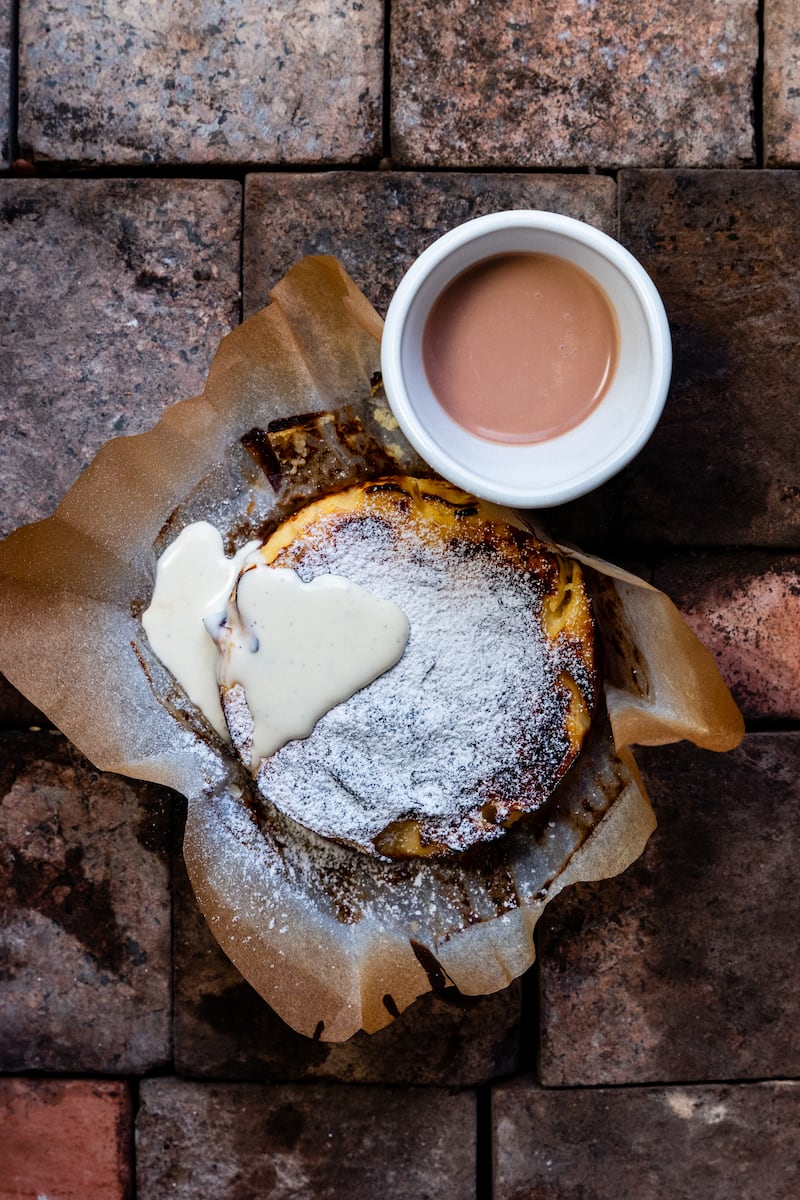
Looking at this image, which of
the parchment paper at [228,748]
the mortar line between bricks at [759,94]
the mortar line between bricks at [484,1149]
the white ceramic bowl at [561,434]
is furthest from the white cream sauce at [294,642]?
the mortar line between bricks at [759,94]

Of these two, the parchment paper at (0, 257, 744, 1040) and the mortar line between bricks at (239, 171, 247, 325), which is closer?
the parchment paper at (0, 257, 744, 1040)

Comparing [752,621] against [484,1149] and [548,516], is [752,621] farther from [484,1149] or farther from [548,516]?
[484,1149]

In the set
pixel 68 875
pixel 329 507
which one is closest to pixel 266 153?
pixel 329 507

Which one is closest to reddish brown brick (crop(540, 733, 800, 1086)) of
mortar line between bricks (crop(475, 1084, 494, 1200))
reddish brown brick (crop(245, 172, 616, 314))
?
mortar line between bricks (crop(475, 1084, 494, 1200))

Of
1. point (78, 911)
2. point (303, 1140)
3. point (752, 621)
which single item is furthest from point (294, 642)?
point (303, 1140)

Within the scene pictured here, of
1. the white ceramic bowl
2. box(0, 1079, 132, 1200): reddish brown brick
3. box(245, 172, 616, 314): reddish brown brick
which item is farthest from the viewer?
box(0, 1079, 132, 1200): reddish brown brick

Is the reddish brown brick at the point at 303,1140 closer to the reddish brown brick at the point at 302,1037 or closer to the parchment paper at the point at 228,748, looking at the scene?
the reddish brown brick at the point at 302,1037

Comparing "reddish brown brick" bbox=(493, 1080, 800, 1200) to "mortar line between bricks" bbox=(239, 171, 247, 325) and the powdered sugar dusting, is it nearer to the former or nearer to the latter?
the powdered sugar dusting
